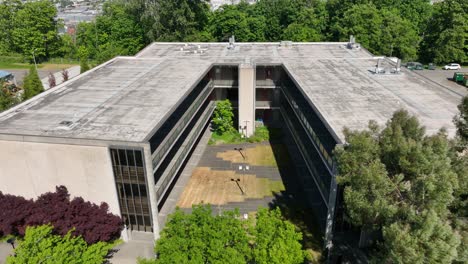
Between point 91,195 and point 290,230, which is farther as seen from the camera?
point 91,195

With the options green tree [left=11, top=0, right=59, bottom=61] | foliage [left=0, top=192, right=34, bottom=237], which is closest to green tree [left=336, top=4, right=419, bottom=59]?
foliage [left=0, top=192, right=34, bottom=237]

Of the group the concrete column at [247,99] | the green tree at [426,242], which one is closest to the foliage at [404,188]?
the green tree at [426,242]

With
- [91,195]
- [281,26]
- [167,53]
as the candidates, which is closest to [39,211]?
[91,195]

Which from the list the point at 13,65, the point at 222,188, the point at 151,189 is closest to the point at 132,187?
the point at 151,189

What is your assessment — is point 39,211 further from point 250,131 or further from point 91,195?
point 250,131

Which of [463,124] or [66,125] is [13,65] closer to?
[66,125]

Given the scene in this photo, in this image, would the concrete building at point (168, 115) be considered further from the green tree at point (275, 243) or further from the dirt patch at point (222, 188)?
the green tree at point (275, 243)
